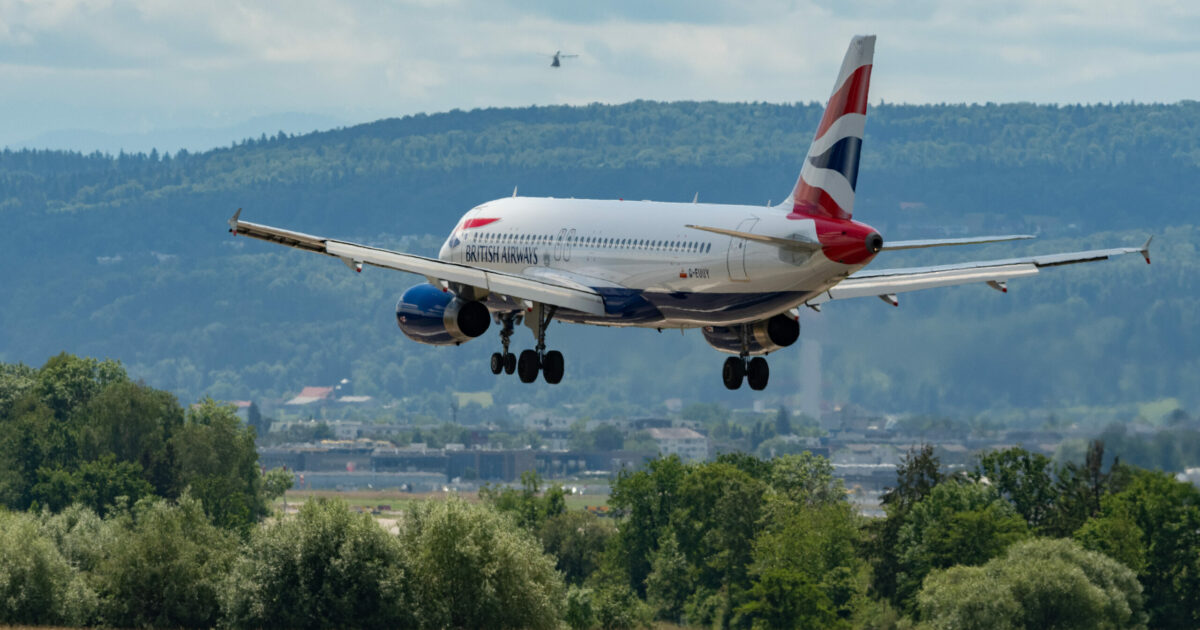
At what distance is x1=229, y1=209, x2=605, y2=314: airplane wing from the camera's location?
176ft

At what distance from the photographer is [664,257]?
188 ft

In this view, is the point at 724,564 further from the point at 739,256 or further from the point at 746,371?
the point at 739,256

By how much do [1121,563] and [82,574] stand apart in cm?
8057

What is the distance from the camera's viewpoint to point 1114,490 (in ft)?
573

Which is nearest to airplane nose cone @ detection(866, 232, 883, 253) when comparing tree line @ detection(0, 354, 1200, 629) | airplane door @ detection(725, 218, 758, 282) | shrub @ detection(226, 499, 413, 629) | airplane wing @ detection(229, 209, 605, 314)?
airplane door @ detection(725, 218, 758, 282)

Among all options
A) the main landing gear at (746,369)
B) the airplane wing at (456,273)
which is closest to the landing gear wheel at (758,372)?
the main landing gear at (746,369)

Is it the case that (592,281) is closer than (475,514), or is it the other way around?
(592,281)

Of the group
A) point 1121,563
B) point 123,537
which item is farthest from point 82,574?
point 1121,563

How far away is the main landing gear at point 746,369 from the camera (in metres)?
59.2

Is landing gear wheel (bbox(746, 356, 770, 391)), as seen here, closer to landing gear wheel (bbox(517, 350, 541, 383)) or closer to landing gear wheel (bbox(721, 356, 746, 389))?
landing gear wheel (bbox(721, 356, 746, 389))

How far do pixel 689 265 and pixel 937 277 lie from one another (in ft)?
26.0

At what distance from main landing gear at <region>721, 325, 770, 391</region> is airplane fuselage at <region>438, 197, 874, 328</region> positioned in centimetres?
236

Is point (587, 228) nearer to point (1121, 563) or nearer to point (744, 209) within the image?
point (744, 209)

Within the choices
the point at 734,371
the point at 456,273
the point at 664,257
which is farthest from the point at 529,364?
the point at 734,371
